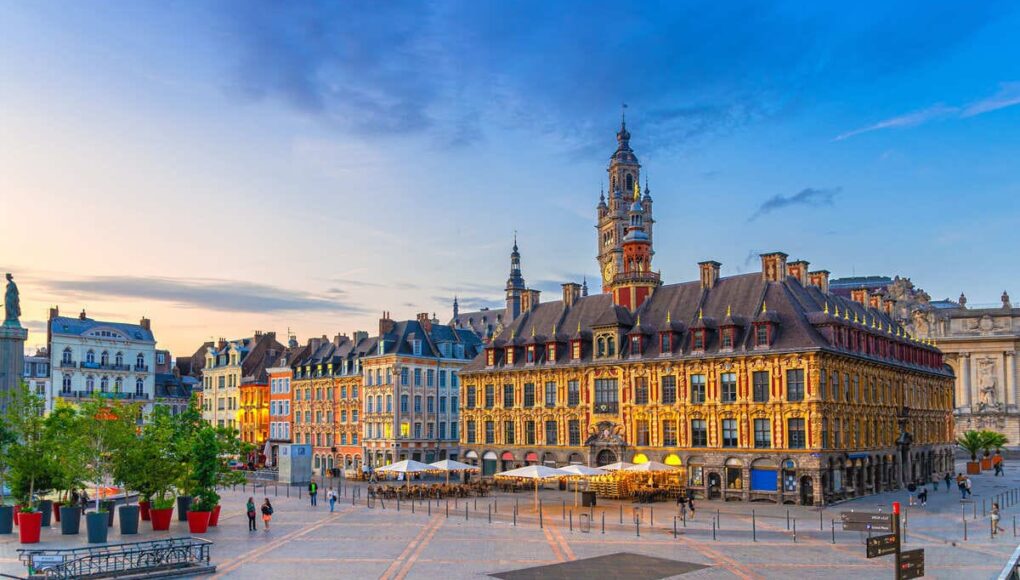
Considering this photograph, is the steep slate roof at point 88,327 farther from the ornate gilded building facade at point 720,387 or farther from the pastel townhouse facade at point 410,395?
the ornate gilded building facade at point 720,387

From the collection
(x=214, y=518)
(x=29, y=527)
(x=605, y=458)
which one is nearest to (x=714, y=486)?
(x=605, y=458)

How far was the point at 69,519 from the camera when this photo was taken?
41.9 metres

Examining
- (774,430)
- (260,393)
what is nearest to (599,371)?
(774,430)

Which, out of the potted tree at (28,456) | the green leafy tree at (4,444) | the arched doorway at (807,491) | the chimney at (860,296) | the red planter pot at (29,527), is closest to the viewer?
the red planter pot at (29,527)

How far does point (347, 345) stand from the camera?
335 feet

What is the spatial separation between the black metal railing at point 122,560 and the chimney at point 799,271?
46.5 m

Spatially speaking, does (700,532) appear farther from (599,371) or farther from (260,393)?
(260,393)

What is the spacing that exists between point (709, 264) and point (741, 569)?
38.7 m

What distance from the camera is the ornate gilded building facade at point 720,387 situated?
60344 millimetres

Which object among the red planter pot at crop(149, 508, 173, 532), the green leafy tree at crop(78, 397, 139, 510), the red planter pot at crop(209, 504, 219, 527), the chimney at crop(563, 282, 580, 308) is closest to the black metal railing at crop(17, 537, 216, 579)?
the green leafy tree at crop(78, 397, 139, 510)

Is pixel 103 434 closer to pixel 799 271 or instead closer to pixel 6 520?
pixel 6 520

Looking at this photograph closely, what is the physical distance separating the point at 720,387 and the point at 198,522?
3467cm

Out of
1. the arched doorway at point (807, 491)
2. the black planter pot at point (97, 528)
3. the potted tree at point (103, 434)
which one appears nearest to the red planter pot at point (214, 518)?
the potted tree at point (103, 434)

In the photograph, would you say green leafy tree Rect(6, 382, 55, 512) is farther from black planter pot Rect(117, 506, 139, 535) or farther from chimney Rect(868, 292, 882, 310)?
chimney Rect(868, 292, 882, 310)
